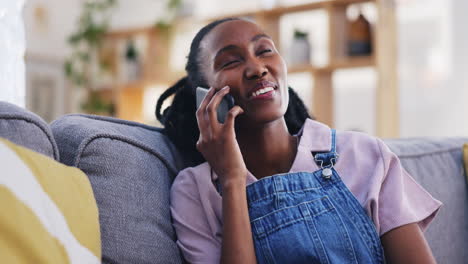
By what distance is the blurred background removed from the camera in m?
3.72

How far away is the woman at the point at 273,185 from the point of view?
1133 millimetres

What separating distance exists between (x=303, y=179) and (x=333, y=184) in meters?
0.07

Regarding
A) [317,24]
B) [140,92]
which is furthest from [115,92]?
[317,24]

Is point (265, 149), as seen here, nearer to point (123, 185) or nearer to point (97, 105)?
point (123, 185)

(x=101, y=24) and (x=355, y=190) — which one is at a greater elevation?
(x=101, y=24)

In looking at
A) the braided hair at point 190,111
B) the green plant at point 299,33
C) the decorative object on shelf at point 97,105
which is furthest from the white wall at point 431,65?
the decorative object on shelf at point 97,105

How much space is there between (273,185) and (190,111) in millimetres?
383

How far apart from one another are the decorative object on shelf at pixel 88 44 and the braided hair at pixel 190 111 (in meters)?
3.65

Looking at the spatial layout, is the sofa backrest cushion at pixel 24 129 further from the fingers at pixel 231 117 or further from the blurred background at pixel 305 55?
the blurred background at pixel 305 55

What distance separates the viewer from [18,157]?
0.81 m

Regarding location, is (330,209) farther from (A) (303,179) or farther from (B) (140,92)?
(B) (140,92)

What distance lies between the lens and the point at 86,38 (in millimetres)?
4977

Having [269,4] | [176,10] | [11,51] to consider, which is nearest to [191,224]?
[11,51]

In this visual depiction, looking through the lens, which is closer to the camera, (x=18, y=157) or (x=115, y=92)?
(x=18, y=157)
